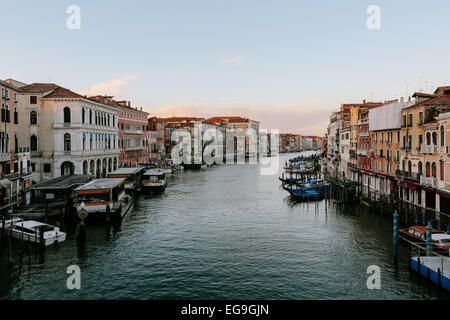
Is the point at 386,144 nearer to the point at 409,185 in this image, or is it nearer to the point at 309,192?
the point at 409,185

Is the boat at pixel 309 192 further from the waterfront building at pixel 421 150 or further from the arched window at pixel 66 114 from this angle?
the arched window at pixel 66 114

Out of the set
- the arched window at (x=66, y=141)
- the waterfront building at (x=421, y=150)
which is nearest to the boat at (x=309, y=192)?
the waterfront building at (x=421, y=150)

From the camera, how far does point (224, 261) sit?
1889 centimetres

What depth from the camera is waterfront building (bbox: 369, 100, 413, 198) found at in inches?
1324

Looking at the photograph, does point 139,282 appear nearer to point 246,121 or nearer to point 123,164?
point 123,164

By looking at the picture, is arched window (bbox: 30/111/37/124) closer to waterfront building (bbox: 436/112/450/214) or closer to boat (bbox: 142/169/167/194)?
boat (bbox: 142/169/167/194)

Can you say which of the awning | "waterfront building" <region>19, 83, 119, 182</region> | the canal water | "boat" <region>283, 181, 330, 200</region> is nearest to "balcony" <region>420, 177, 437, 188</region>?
the awning

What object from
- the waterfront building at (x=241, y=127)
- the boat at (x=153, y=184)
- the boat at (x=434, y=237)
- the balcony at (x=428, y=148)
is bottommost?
the boat at (x=434, y=237)

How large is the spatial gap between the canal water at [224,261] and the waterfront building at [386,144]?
236 inches

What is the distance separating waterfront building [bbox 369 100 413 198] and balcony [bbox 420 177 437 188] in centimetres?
347

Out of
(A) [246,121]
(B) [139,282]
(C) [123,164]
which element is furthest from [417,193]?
(A) [246,121]

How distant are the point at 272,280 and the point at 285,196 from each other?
2676cm

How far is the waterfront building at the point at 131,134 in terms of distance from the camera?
5924cm

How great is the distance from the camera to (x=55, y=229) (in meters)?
21.5
